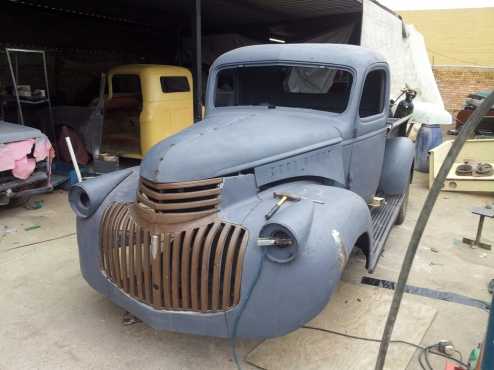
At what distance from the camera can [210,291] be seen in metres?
2.17

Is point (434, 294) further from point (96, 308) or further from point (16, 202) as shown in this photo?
point (16, 202)

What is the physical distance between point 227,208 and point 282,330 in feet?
2.25

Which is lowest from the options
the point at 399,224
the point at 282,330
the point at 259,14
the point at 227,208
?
the point at 399,224

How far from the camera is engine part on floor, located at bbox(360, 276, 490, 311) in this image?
3213 mm

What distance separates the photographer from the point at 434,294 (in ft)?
11.0

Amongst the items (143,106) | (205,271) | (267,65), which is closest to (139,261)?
(205,271)

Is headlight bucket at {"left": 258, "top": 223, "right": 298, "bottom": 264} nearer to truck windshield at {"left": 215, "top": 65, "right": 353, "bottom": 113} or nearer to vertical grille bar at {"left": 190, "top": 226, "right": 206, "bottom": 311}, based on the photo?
vertical grille bar at {"left": 190, "top": 226, "right": 206, "bottom": 311}

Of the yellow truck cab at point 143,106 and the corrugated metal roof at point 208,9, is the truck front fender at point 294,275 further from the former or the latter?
the corrugated metal roof at point 208,9

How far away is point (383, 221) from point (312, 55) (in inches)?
63.5

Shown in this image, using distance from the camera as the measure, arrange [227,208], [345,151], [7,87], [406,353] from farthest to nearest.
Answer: [7,87] < [345,151] < [406,353] < [227,208]

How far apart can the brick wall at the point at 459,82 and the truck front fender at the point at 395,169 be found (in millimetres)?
10375

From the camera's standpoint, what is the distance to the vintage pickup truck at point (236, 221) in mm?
2045

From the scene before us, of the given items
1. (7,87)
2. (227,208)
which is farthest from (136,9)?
(227,208)

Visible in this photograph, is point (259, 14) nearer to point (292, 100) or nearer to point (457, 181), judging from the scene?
point (457, 181)
